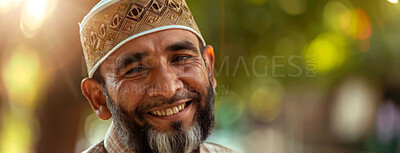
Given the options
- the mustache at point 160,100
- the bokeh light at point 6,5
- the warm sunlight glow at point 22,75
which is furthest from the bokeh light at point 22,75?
the mustache at point 160,100

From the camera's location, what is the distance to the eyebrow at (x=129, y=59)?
4.77 feet

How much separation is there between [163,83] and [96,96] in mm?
402

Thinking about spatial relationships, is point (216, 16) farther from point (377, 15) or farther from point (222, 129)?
point (377, 15)

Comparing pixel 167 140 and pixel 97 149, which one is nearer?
pixel 167 140

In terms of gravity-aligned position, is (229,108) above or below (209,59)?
below

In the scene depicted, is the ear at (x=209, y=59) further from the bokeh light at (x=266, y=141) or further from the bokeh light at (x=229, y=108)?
the bokeh light at (x=266, y=141)

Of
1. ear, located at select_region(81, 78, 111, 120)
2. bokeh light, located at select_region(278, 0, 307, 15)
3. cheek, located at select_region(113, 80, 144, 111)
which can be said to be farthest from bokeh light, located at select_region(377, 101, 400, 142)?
ear, located at select_region(81, 78, 111, 120)

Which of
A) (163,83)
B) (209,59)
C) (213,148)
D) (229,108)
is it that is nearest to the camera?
(163,83)

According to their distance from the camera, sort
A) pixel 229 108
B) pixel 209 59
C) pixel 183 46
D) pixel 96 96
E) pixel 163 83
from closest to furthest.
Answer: pixel 163 83
pixel 183 46
pixel 96 96
pixel 209 59
pixel 229 108

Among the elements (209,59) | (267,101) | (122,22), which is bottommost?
(267,101)

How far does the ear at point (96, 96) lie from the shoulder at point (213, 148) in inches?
20.7

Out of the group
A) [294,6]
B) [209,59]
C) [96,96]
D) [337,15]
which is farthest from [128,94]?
[337,15]

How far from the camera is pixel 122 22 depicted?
149 cm

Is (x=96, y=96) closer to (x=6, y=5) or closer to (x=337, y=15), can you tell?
(x=6, y=5)
